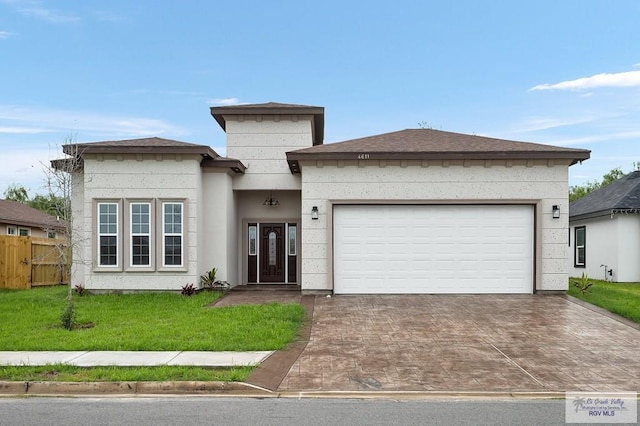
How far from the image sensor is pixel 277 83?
83.3ft

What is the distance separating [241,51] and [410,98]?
1132 centimetres

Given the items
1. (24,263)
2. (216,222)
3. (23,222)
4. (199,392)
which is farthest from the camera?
(23,222)

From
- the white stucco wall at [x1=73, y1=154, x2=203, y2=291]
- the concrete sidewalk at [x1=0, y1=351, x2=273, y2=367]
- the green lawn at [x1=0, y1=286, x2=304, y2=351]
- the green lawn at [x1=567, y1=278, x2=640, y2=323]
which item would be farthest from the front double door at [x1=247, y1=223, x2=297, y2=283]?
the concrete sidewalk at [x1=0, y1=351, x2=273, y2=367]

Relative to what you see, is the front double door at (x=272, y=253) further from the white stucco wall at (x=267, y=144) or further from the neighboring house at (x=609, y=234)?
the neighboring house at (x=609, y=234)

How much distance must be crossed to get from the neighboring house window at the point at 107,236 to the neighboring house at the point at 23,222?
10.5 metres

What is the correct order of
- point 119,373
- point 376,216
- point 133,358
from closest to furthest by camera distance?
point 119,373 < point 133,358 < point 376,216

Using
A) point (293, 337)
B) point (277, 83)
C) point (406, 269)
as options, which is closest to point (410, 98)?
point (277, 83)

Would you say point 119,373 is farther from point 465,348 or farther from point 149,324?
point 465,348

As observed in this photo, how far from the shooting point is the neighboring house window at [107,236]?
16.0 meters

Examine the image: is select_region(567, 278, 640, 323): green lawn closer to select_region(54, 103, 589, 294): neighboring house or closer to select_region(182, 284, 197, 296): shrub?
select_region(54, 103, 589, 294): neighboring house

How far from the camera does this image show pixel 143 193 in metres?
16.0

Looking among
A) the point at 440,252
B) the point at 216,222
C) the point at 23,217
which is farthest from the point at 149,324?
the point at 23,217

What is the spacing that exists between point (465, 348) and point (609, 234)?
14.5 m

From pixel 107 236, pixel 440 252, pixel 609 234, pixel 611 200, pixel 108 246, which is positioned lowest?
pixel 440 252
